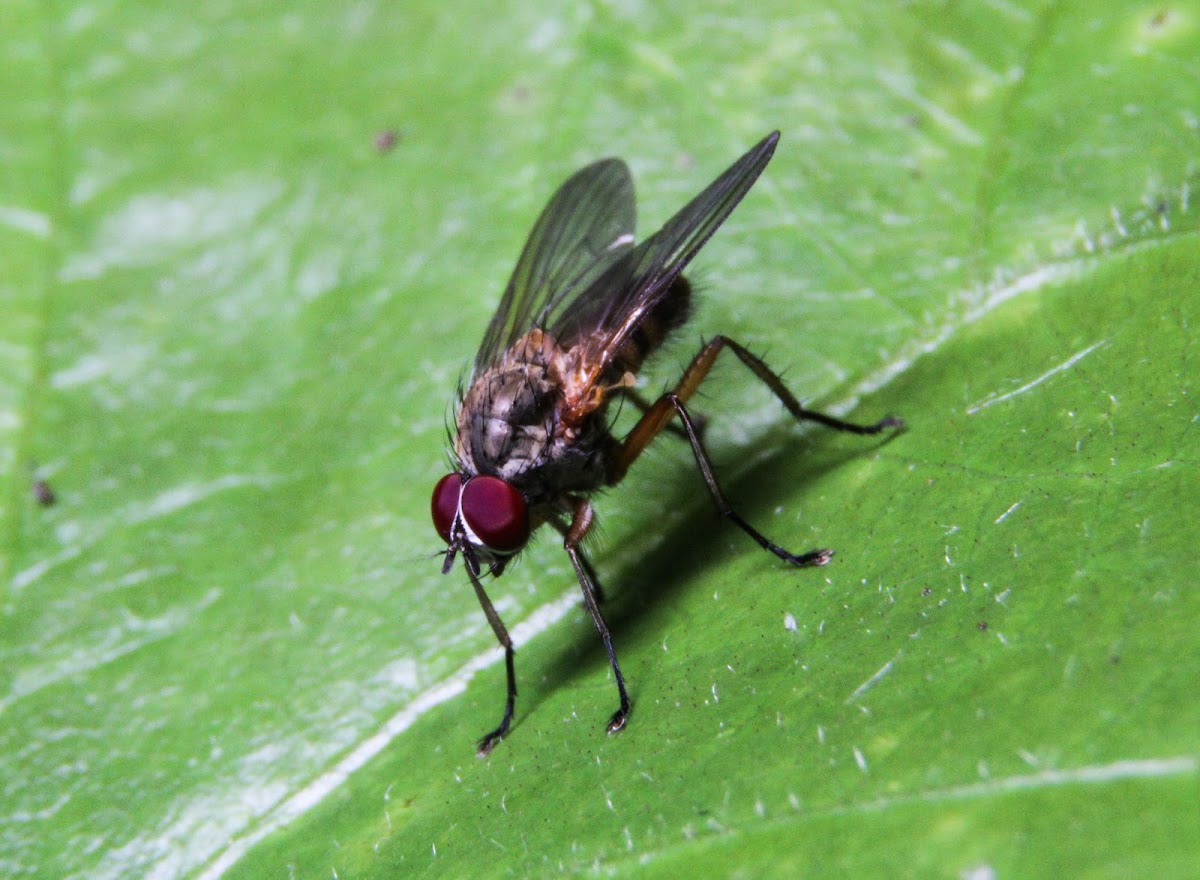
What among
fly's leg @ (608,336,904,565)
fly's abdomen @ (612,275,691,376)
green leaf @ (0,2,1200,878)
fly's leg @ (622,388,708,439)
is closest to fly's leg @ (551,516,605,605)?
green leaf @ (0,2,1200,878)

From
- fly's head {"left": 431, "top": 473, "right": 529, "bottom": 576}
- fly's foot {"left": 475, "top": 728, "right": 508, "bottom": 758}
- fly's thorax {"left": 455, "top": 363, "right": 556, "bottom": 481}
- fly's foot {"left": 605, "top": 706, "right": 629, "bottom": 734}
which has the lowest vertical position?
fly's foot {"left": 475, "top": 728, "right": 508, "bottom": 758}

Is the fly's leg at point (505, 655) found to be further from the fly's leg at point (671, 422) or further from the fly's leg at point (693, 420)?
the fly's leg at point (671, 422)

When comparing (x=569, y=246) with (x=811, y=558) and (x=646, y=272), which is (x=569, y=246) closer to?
(x=646, y=272)

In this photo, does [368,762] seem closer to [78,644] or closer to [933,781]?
[78,644]

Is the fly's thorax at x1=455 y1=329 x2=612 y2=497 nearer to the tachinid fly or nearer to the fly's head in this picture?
the tachinid fly

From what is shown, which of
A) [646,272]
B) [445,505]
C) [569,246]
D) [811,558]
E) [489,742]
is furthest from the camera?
[569,246]

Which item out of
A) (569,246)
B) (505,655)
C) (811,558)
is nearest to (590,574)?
(505,655)

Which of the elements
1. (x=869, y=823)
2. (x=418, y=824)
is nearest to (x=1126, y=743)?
(x=869, y=823)
